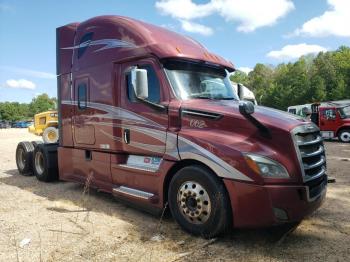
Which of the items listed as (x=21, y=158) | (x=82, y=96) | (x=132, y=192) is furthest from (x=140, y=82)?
(x=21, y=158)

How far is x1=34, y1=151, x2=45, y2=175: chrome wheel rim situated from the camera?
29.9ft

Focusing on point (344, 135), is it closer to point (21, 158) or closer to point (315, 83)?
point (21, 158)

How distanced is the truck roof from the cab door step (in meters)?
2.05

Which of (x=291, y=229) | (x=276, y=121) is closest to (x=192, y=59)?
(x=276, y=121)

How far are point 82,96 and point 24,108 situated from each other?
15251 cm

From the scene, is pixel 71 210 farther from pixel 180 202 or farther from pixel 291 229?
pixel 291 229

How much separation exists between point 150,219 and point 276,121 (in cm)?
248

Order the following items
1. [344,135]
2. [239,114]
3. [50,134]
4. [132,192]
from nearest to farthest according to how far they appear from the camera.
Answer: [239,114] < [132,192] < [50,134] < [344,135]

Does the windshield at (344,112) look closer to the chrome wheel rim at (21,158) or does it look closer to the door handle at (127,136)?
the chrome wheel rim at (21,158)

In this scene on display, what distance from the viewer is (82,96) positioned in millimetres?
7344

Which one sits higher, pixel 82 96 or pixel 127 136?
pixel 82 96

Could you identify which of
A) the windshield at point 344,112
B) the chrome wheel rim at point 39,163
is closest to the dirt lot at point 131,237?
the chrome wheel rim at point 39,163

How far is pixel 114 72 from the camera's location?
21.1ft

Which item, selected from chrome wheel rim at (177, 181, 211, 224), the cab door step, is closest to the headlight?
chrome wheel rim at (177, 181, 211, 224)
